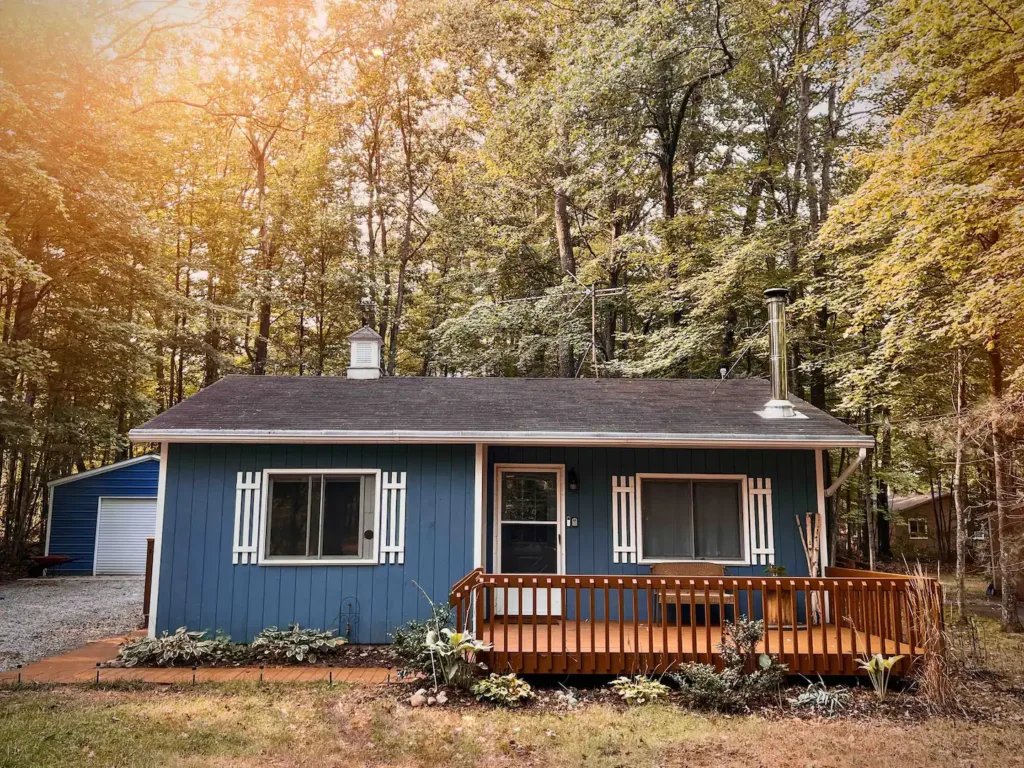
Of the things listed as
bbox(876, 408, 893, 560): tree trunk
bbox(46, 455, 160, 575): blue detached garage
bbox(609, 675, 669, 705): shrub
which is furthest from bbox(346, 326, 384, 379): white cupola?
bbox(876, 408, 893, 560): tree trunk

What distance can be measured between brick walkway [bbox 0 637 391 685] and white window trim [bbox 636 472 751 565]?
3.30 metres

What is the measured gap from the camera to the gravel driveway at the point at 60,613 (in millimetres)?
7707

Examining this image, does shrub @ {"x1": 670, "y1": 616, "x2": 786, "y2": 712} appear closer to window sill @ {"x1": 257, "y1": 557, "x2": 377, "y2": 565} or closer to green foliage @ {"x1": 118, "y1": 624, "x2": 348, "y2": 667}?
window sill @ {"x1": 257, "y1": 557, "x2": 377, "y2": 565}

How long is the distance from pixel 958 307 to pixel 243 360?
20.7 meters

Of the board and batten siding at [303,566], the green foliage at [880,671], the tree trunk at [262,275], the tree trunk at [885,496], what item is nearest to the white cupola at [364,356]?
the board and batten siding at [303,566]

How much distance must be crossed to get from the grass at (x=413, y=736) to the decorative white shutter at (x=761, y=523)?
2.66 metres

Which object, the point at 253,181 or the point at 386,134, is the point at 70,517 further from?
the point at 386,134

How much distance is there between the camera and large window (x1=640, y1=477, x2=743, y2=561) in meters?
7.91

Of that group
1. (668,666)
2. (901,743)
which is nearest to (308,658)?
(668,666)

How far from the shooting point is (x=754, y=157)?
15672 mm

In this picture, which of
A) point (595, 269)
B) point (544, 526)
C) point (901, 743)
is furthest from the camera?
point (595, 269)

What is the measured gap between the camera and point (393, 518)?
750 cm

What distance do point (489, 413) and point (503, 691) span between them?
3556 mm

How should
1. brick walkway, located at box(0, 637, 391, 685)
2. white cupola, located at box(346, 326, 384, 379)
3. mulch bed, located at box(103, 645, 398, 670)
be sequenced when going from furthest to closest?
white cupola, located at box(346, 326, 384, 379), mulch bed, located at box(103, 645, 398, 670), brick walkway, located at box(0, 637, 391, 685)
